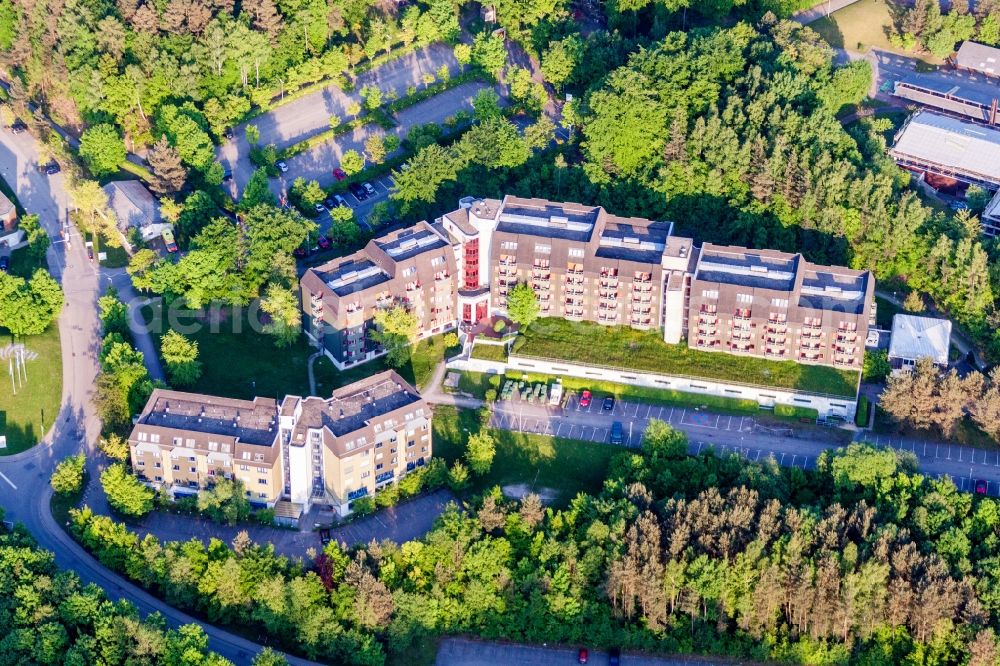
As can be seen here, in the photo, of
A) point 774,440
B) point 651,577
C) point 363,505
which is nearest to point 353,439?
point 363,505

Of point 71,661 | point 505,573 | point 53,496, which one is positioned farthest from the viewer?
point 53,496

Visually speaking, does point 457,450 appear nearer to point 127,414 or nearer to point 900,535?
point 127,414

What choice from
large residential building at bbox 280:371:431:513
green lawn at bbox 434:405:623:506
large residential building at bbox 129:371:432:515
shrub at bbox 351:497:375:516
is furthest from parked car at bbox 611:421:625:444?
shrub at bbox 351:497:375:516

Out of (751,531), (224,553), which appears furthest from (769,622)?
(224,553)

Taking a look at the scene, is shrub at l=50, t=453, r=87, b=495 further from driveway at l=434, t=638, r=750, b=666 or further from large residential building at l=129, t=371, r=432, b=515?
driveway at l=434, t=638, r=750, b=666

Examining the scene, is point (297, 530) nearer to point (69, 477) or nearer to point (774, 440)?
point (69, 477)

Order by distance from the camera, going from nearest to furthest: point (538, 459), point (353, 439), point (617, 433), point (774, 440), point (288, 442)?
point (353, 439) → point (288, 442) → point (538, 459) → point (774, 440) → point (617, 433)
